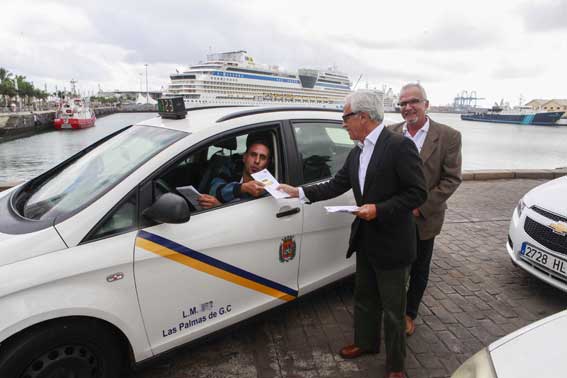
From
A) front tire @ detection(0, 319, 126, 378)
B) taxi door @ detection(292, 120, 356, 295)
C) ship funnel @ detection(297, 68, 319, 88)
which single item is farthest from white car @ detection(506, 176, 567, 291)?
ship funnel @ detection(297, 68, 319, 88)

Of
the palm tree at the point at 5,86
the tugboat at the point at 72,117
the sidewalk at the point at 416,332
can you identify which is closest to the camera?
the sidewalk at the point at 416,332

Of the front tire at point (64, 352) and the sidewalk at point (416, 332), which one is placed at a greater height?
the front tire at point (64, 352)

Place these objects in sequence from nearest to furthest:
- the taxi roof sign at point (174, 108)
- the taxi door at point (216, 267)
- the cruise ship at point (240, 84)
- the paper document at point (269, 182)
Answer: the taxi door at point (216, 267), the paper document at point (269, 182), the taxi roof sign at point (174, 108), the cruise ship at point (240, 84)

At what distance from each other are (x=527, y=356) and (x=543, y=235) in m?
2.34

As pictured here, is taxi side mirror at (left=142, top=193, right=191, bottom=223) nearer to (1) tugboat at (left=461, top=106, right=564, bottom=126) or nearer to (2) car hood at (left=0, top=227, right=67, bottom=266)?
A: (2) car hood at (left=0, top=227, right=67, bottom=266)

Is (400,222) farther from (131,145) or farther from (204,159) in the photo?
(131,145)

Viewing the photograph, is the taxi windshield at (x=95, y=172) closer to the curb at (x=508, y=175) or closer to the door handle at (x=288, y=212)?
the door handle at (x=288, y=212)

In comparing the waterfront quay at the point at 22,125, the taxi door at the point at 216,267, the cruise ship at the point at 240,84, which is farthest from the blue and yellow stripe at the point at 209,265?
the waterfront quay at the point at 22,125

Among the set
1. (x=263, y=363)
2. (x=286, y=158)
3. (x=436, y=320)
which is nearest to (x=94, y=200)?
(x=286, y=158)

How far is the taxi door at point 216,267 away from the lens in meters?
2.03

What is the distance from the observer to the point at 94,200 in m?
1.95

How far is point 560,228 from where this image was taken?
3.08 meters

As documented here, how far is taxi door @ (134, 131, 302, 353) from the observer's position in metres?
2.03

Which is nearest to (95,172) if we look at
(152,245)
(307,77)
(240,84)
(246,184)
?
(152,245)
